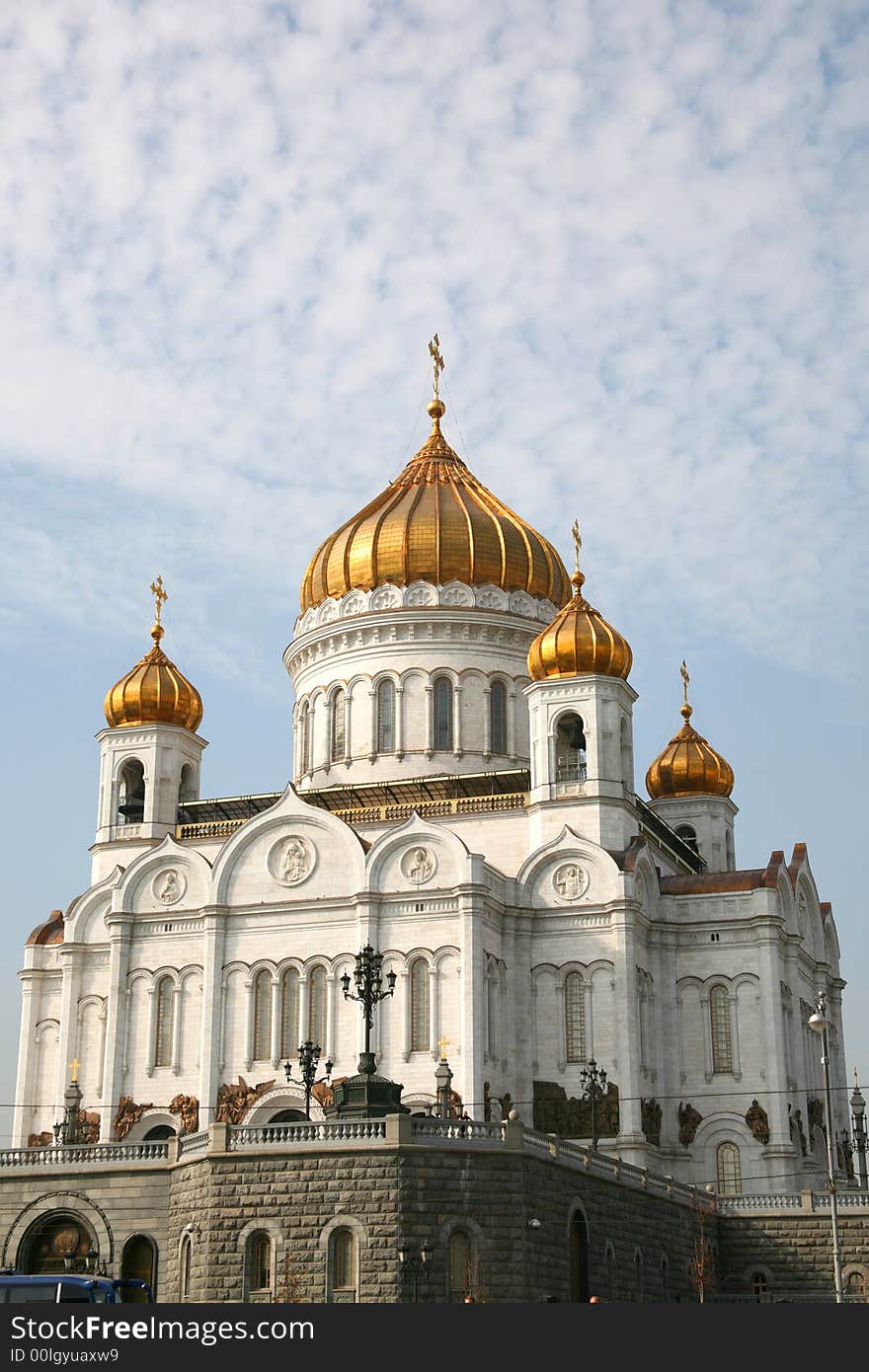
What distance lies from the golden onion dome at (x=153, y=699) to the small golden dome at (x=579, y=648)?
37.4 feet

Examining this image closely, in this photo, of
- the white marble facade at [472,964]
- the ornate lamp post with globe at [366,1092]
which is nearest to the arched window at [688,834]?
the white marble facade at [472,964]

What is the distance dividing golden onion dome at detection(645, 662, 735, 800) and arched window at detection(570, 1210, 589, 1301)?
26.0 meters

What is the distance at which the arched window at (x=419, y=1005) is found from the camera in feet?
154

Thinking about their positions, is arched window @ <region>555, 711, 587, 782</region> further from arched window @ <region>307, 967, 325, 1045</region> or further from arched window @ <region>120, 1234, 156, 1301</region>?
arched window @ <region>120, 1234, 156, 1301</region>

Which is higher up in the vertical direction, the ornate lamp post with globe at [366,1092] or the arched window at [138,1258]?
the ornate lamp post with globe at [366,1092]

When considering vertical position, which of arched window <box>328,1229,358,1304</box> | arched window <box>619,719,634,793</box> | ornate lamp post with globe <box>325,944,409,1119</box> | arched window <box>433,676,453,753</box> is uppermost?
arched window <box>433,676,453,753</box>

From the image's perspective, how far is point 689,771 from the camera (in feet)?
203

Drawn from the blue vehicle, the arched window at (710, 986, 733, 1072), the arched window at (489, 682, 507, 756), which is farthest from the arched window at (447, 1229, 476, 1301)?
the arched window at (489, 682, 507, 756)

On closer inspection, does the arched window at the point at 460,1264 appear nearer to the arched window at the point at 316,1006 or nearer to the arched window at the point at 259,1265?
the arched window at the point at 259,1265

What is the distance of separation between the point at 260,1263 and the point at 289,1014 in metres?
14.7

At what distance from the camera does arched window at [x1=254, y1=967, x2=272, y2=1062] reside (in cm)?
4828

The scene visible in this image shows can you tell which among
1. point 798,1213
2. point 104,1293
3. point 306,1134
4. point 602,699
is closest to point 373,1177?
point 306,1134

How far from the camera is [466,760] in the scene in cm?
5562

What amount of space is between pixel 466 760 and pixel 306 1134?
72.5 ft
